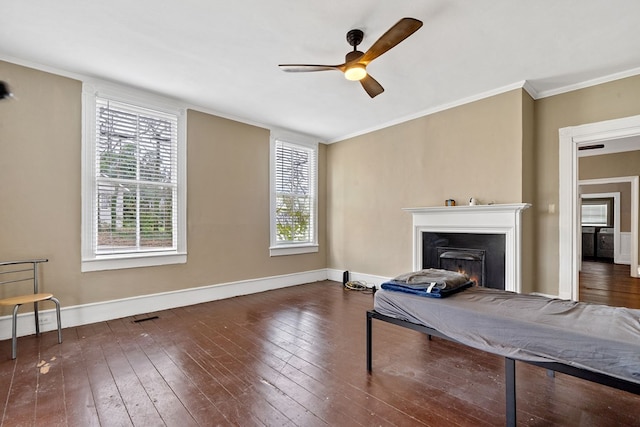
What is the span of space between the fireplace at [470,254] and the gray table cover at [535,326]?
5.33 ft

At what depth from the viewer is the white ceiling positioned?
2.34 metres

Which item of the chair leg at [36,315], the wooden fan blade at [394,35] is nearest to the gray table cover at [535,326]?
the wooden fan blade at [394,35]

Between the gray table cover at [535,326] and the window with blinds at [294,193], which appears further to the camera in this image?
the window with blinds at [294,193]

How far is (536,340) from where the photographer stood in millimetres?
1622

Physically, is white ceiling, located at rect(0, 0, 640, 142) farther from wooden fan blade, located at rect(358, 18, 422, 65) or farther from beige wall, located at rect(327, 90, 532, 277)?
beige wall, located at rect(327, 90, 532, 277)

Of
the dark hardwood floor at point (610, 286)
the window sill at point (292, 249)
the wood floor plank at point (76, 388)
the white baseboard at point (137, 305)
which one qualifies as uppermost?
the window sill at point (292, 249)

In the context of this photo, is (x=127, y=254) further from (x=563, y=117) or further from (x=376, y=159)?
(x=563, y=117)

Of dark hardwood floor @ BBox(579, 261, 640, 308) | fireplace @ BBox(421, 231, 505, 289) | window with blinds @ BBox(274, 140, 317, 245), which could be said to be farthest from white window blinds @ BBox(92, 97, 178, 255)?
dark hardwood floor @ BBox(579, 261, 640, 308)

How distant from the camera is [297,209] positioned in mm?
5688

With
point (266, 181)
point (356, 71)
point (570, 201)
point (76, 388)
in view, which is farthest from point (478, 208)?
point (76, 388)

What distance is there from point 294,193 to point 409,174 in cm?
208

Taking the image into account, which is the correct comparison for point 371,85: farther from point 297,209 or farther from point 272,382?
point 297,209

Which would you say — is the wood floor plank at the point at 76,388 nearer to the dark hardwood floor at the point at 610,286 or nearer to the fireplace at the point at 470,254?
the fireplace at the point at 470,254

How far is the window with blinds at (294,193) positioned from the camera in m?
5.40
